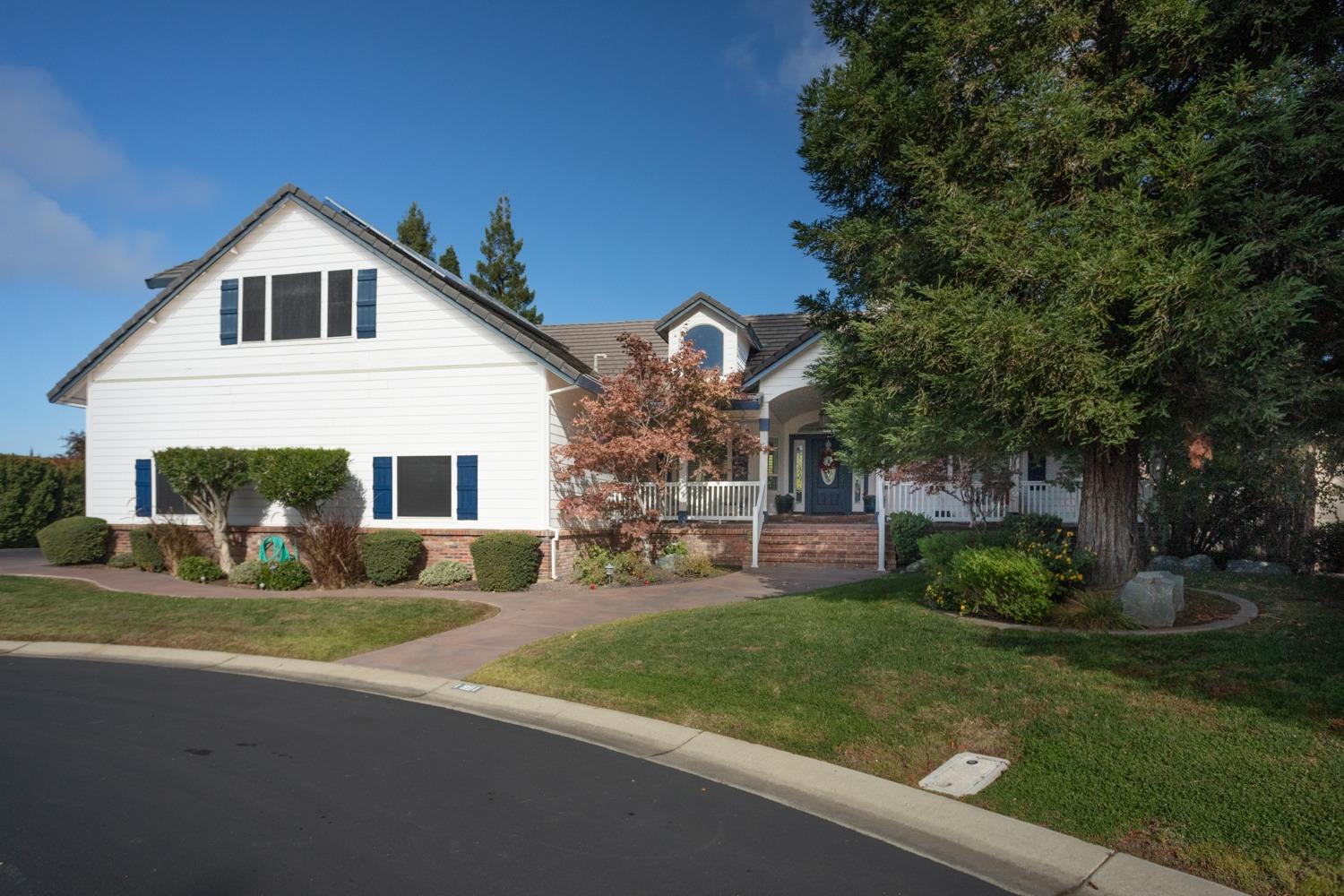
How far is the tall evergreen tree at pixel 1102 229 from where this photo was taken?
7633 millimetres

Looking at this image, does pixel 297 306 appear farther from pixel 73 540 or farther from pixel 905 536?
pixel 905 536

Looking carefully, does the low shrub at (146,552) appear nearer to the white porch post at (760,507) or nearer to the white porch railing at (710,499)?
the white porch railing at (710,499)

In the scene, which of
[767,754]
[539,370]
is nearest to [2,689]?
[767,754]

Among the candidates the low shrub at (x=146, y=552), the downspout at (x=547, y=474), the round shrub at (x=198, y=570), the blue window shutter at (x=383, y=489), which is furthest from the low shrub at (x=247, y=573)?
the downspout at (x=547, y=474)

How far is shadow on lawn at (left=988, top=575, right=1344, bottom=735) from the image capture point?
6.23 m

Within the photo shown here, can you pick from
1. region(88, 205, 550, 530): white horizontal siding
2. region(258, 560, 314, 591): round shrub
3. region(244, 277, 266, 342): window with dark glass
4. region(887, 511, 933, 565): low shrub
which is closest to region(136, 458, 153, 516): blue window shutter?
region(88, 205, 550, 530): white horizontal siding

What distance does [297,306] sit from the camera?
58.3 ft

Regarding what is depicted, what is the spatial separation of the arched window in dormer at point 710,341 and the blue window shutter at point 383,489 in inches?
296

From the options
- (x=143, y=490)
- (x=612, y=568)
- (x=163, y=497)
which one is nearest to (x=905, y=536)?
(x=612, y=568)

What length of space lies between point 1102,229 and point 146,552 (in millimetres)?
18209

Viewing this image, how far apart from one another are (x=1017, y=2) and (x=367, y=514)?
13949 mm

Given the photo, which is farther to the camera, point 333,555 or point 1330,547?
point 333,555

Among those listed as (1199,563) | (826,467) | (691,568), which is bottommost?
(691,568)

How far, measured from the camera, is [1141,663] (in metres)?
7.26
